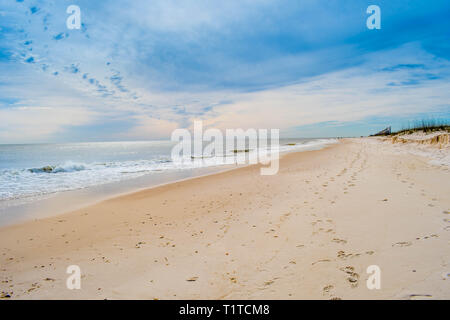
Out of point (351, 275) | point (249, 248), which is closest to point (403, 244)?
point (351, 275)

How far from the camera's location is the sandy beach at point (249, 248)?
307cm

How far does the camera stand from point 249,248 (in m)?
4.40

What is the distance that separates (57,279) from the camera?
3.76 m

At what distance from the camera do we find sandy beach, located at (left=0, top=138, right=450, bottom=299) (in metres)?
3.07

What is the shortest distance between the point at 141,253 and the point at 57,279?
1388 mm

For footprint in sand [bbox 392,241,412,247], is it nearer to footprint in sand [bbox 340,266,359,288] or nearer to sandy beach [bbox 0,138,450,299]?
sandy beach [bbox 0,138,450,299]

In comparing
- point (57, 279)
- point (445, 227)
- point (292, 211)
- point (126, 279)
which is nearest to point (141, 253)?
point (126, 279)

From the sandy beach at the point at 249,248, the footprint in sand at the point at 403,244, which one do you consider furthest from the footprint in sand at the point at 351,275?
the footprint in sand at the point at 403,244

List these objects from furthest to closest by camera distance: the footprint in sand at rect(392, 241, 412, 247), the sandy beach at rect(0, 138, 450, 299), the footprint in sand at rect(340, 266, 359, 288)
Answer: the footprint in sand at rect(392, 241, 412, 247), the sandy beach at rect(0, 138, 450, 299), the footprint in sand at rect(340, 266, 359, 288)

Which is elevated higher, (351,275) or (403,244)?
(403,244)

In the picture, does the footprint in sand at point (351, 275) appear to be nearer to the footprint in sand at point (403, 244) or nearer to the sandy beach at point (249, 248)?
the sandy beach at point (249, 248)

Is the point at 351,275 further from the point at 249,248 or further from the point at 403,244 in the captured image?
the point at 249,248

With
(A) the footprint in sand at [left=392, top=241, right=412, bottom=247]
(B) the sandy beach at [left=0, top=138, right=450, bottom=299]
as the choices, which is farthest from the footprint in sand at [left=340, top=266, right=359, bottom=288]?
(A) the footprint in sand at [left=392, top=241, right=412, bottom=247]
